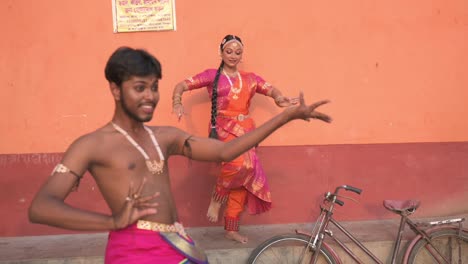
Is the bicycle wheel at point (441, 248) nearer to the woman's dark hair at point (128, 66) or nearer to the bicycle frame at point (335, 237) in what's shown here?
the bicycle frame at point (335, 237)

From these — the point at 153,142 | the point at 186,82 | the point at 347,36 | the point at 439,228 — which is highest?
the point at 347,36

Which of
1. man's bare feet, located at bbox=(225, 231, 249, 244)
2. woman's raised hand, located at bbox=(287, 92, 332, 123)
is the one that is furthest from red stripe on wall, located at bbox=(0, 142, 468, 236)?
woman's raised hand, located at bbox=(287, 92, 332, 123)

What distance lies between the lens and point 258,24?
495cm

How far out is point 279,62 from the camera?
16.4ft

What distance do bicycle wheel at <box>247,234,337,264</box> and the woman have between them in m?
0.42

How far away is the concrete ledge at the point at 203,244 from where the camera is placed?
425cm

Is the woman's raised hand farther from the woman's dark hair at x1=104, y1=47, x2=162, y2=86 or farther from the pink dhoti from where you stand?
the pink dhoti

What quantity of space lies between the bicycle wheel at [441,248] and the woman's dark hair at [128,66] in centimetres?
295

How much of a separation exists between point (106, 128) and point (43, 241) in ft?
9.53

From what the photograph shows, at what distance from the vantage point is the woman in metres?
4.32

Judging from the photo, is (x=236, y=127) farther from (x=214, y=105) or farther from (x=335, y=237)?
(x=335, y=237)

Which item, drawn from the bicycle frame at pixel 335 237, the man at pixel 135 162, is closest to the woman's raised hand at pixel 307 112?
the man at pixel 135 162

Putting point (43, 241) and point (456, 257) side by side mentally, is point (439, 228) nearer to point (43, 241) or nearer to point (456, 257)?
point (456, 257)

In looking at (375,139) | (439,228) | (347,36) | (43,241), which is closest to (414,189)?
(375,139)
